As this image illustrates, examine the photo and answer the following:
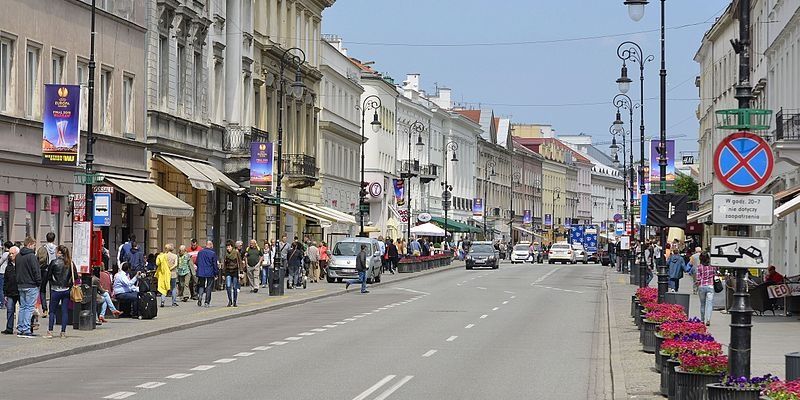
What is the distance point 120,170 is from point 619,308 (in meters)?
15.0

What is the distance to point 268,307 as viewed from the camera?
38.6m

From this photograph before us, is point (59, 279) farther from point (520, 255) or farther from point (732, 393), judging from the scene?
point (520, 255)

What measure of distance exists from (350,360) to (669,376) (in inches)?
293

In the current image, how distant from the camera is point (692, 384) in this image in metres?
14.3

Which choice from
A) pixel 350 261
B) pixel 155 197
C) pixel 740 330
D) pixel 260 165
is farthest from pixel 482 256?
pixel 740 330

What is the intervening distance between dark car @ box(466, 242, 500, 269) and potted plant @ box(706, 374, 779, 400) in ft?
245

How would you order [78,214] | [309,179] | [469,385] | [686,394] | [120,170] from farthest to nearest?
[309,179] → [120,170] → [78,214] → [469,385] → [686,394]

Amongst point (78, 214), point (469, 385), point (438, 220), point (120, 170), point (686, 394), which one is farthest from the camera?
point (438, 220)

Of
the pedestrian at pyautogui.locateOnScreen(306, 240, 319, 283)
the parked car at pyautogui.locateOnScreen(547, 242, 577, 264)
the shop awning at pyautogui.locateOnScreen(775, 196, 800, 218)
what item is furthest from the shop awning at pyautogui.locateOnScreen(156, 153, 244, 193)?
the parked car at pyautogui.locateOnScreen(547, 242, 577, 264)

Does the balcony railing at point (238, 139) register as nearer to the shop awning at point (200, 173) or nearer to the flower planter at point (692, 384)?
the shop awning at point (200, 173)

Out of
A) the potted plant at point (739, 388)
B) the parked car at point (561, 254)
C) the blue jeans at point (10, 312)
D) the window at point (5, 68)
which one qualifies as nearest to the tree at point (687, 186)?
the parked car at point (561, 254)

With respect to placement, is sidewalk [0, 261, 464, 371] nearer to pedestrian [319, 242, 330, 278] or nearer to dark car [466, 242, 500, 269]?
pedestrian [319, 242, 330, 278]

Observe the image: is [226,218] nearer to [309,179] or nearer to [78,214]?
[309,179]

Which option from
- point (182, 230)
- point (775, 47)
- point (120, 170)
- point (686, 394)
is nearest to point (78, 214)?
point (120, 170)
